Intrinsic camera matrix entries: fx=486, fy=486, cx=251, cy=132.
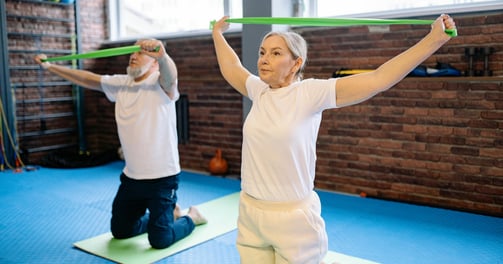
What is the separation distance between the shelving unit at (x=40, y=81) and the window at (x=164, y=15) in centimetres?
63

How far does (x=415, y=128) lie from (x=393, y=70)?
272 centimetres

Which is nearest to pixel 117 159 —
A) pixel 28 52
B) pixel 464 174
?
pixel 28 52

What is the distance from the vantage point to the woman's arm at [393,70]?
1610mm

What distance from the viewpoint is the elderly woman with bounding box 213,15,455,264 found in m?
1.86

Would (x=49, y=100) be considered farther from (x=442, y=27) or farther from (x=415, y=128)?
(x=442, y=27)

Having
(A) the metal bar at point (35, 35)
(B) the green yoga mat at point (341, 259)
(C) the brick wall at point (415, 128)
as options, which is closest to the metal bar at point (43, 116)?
(A) the metal bar at point (35, 35)

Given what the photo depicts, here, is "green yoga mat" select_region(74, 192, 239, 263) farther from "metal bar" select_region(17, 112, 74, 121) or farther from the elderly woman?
"metal bar" select_region(17, 112, 74, 121)

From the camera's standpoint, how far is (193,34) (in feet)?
19.1

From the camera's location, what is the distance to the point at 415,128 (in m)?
4.21

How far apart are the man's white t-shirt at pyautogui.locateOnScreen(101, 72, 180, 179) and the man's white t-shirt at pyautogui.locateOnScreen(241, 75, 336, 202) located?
1336mm

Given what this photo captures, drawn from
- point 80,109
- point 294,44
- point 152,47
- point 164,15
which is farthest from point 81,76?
point 80,109

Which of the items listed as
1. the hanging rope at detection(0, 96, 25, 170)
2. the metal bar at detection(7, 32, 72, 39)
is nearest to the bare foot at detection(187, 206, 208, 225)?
the hanging rope at detection(0, 96, 25, 170)

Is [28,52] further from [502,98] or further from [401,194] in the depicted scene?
[502,98]

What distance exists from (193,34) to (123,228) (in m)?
3.08
